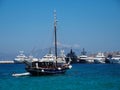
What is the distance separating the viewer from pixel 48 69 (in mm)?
54562

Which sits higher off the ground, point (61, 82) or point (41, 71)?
point (41, 71)

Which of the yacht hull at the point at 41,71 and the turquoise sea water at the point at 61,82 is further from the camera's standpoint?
the yacht hull at the point at 41,71

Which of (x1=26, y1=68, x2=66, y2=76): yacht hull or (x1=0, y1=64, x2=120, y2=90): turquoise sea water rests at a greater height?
(x1=26, y1=68, x2=66, y2=76): yacht hull

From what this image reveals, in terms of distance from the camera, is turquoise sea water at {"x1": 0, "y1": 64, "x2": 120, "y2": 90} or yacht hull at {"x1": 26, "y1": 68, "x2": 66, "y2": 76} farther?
yacht hull at {"x1": 26, "y1": 68, "x2": 66, "y2": 76}

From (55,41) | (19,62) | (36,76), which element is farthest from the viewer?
(19,62)

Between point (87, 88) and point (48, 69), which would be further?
point (48, 69)

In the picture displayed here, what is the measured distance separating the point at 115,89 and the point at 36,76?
69.3ft

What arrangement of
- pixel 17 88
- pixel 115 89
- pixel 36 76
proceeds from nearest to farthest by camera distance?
pixel 115 89, pixel 17 88, pixel 36 76

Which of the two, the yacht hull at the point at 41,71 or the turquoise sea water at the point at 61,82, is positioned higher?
the yacht hull at the point at 41,71

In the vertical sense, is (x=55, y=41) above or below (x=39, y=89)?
above

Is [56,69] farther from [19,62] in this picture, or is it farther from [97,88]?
[19,62]

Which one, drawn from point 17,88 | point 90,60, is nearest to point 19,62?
point 90,60

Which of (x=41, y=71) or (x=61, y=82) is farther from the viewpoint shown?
(x=41, y=71)

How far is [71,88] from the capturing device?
35875 millimetres
